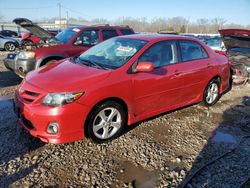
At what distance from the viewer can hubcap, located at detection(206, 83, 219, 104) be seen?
5778 mm

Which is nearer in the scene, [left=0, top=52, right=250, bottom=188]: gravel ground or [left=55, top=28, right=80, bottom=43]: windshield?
[left=0, top=52, right=250, bottom=188]: gravel ground

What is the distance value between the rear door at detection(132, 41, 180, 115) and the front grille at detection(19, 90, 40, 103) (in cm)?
147

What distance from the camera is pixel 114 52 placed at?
450 cm

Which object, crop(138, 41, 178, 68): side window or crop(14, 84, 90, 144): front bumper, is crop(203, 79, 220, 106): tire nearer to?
crop(138, 41, 178, 68): side window

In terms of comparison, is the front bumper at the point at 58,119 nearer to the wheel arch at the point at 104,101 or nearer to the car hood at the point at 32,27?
the wheel arch at the point at 104,101

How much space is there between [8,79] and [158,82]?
218 inches

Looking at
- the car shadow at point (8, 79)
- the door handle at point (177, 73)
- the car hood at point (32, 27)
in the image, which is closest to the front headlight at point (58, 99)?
the door handle at point (177, 73)

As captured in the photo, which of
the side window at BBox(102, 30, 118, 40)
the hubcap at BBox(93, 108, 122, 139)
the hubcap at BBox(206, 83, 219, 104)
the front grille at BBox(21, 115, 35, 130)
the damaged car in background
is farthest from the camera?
the damaged car in background

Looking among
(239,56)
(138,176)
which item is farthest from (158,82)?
(239,56)

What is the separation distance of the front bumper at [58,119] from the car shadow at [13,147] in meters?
0.35

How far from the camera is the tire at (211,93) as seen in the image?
5676mm

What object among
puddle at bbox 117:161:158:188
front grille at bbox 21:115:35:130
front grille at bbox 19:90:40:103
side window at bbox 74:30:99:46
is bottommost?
puddle at bbox 117:161:158:188

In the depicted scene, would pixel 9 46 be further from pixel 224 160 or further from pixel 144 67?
pixel 224 160

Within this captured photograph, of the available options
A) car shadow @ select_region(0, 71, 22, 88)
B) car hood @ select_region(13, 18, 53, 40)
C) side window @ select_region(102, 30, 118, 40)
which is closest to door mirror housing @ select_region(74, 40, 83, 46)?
side window @ select_region(102, 30, 118, 40)
